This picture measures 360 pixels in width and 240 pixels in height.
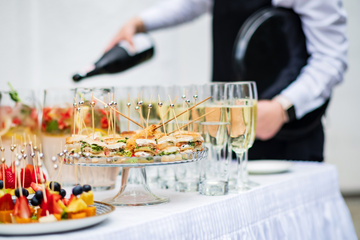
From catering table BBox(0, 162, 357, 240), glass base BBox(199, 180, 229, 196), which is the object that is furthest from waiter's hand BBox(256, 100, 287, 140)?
glass base BBox(199, 180, 229, 196)

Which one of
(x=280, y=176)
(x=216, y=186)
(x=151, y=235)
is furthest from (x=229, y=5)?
(x=151, y=235)

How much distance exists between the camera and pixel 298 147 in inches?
106

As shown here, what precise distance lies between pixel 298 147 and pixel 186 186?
1316 millimetres

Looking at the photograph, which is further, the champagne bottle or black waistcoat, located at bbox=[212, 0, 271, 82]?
black waistcoat, located at bbox=[212, 0, 271, 82]

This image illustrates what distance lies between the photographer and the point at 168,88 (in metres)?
1.64

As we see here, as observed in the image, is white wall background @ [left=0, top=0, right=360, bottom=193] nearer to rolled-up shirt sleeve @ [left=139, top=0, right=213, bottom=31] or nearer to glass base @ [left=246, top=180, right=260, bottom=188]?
rolled-up shirt sleeve @ [left=139, top=0, right=213, bottom=31]

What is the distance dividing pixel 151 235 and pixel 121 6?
4.48 metres

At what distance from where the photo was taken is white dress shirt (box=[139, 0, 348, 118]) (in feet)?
8.38

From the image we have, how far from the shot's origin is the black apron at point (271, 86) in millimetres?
2662

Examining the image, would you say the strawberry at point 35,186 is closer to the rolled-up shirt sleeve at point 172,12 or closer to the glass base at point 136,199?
the glass base at point 136,199

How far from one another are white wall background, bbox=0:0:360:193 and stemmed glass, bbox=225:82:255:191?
10.7 ft

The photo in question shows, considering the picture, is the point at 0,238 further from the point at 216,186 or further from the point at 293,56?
the point at 293,56

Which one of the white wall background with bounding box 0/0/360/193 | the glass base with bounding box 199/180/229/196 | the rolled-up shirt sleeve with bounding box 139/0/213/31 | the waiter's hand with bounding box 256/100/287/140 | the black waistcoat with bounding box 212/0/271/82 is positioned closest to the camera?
the glass base with bounding box 199/180/229/196

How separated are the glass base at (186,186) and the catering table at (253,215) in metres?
0.04
